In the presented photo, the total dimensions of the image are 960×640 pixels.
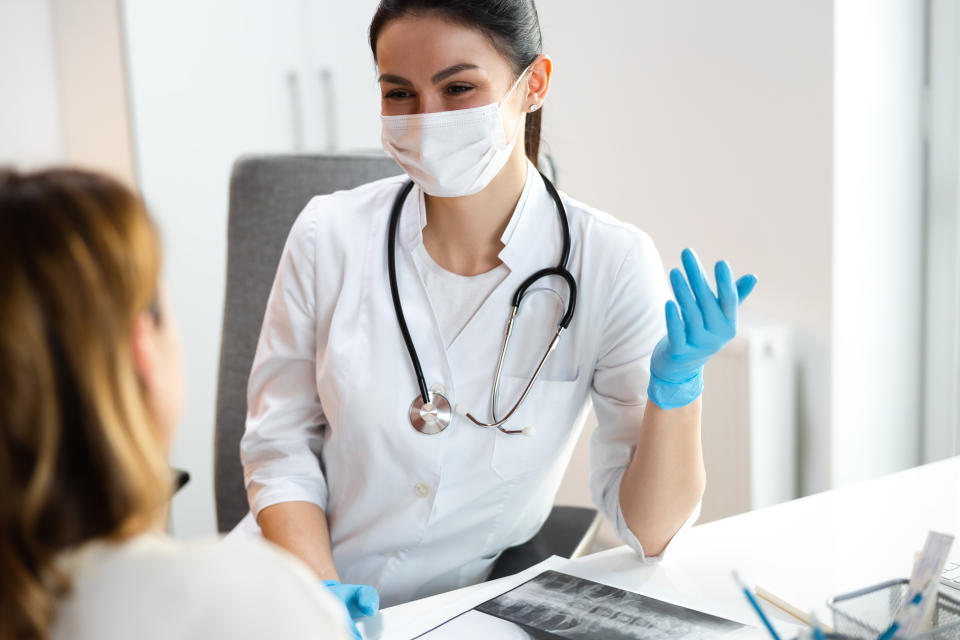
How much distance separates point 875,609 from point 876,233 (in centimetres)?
122

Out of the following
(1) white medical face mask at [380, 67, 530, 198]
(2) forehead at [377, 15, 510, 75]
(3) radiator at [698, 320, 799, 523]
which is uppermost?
(2) forehead at [377, 15, 510, 75]

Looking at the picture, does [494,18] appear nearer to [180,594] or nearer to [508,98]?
[508,98]

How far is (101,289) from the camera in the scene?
466 mm

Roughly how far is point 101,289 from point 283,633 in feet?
0.66

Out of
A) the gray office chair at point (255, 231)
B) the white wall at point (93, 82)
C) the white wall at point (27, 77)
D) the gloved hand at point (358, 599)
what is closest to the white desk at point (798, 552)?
the gloved hand at point (358, 599)

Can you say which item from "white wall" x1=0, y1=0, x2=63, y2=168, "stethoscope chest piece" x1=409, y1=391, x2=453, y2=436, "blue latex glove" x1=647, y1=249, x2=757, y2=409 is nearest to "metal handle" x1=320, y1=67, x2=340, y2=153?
"white wall" x1=0, y1=0, x2=63, y2=168

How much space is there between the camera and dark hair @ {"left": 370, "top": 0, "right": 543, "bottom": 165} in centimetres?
110

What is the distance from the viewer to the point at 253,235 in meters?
1.47

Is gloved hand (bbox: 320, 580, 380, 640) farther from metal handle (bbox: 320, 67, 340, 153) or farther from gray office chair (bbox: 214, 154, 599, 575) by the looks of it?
metal handle (bbox: 320, 67, 340, 153)

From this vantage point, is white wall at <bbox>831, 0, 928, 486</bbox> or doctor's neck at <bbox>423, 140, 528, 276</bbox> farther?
white wall at <bbox>831, 0, 928, 486</bbox>

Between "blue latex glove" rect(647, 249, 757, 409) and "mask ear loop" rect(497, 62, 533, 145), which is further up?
"mask ear loop" rect(497, 62, 533, 145)

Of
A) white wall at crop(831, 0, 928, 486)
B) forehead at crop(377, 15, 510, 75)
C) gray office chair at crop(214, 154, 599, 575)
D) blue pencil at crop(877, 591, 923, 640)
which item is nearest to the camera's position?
blue pencil at crop(877, 591, 923, 640)

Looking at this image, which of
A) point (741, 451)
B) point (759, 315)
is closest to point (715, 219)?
point (759, 315)

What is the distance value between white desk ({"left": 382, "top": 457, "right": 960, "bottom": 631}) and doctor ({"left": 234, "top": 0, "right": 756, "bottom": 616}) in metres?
0.07
